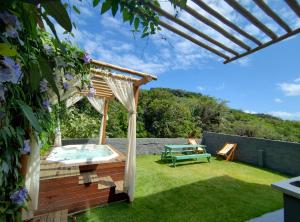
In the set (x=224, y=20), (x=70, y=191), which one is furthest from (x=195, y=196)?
(x=224, y=20)

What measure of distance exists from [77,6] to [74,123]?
6.87 meters

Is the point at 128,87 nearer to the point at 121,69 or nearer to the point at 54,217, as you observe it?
the point at 121,69

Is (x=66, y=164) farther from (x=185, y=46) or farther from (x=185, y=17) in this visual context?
(x=185, y=17)

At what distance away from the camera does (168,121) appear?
11000 mm

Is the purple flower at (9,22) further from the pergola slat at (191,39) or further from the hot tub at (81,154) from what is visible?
the hot tub at (81,154)

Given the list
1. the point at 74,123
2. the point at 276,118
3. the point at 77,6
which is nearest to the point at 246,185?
the point at 77,6

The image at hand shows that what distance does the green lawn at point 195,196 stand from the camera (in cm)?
332

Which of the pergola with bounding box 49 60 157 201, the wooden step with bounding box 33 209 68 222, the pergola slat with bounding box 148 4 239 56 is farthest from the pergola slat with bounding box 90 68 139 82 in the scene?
the wooden step with bounding box 33 209 68 222

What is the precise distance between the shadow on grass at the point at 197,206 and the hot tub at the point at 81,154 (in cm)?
159

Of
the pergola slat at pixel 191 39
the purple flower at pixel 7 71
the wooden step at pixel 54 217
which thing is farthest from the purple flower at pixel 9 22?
the wooden step at pixel 54 217

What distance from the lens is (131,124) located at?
4.06 m

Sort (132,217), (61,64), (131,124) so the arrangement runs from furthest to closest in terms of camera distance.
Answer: (131,124), (132,217), (61,64)

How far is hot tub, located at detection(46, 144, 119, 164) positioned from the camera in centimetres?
478

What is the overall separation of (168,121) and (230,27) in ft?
30.6
